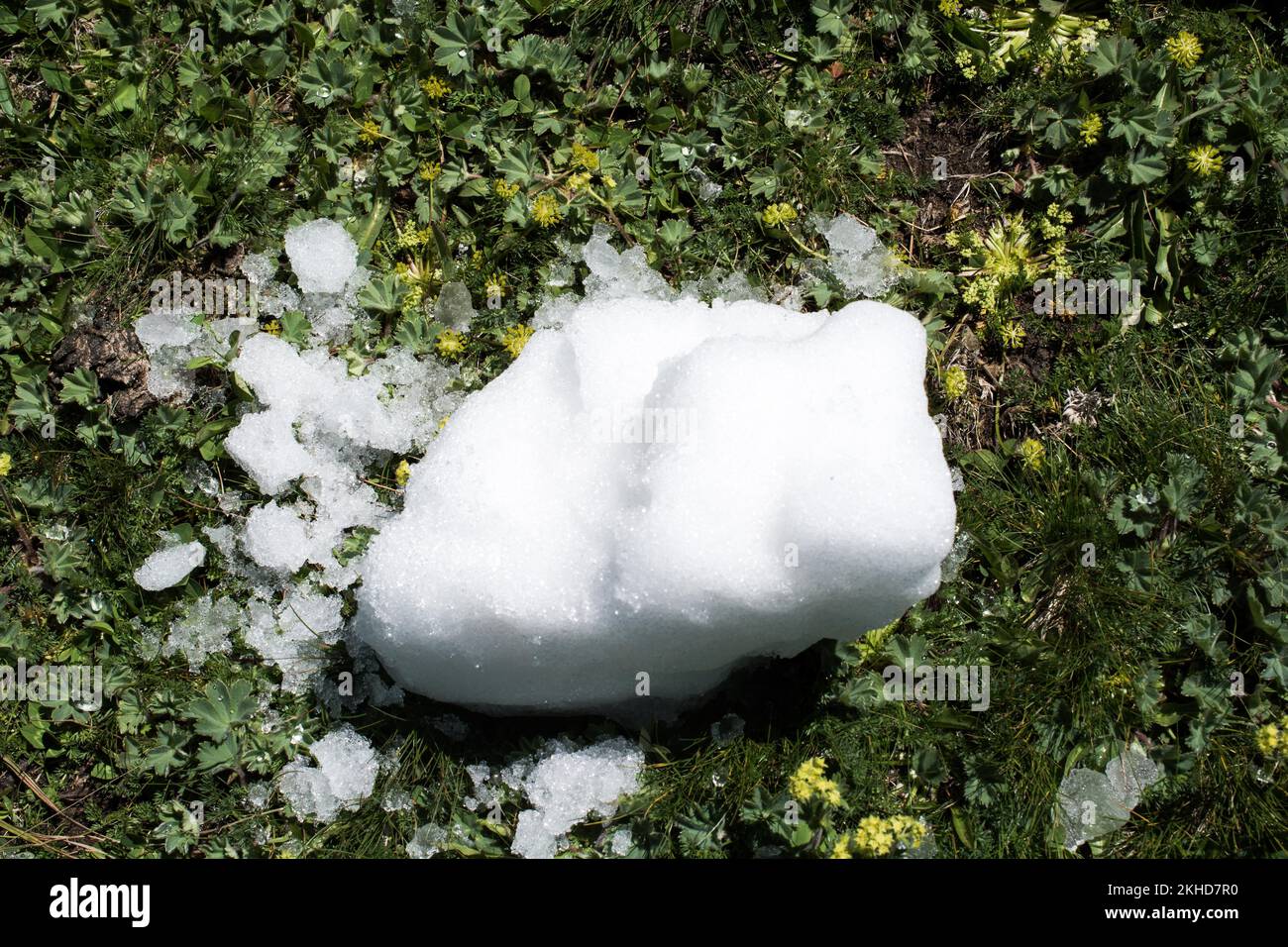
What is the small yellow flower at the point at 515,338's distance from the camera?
3.51m

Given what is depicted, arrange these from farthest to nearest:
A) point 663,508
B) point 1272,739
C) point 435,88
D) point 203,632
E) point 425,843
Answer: point 435,88 < point 203,632 < point 425,843 < point 1272,739 < point 663,508

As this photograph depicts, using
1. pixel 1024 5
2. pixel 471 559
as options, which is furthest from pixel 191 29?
pixel 1024 5

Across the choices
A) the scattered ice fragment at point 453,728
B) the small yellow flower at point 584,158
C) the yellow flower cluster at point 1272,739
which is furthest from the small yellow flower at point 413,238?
the yellow flower cluster at point 1272,739

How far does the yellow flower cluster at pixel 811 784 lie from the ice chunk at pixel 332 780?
1363 mm

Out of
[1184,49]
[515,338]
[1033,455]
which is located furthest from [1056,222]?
[515,338]

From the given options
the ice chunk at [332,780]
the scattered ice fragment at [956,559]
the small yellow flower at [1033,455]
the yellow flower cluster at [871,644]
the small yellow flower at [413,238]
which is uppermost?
the small yellow flower at [413,238]

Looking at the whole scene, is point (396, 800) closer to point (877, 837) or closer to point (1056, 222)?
point (877, 837)

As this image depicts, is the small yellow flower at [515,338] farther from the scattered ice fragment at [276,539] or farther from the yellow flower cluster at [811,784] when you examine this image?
the yellow flower cluster at [811,784]

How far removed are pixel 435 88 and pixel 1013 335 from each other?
2.23 metres

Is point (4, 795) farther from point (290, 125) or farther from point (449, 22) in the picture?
point (449, 22)

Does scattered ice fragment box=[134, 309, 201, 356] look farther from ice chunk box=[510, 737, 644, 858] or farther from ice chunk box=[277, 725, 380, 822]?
ice chunk box=[510, 737, 644, 858]

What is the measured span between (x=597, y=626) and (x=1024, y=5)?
2806 millimetres

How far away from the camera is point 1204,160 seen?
11.8 feet
